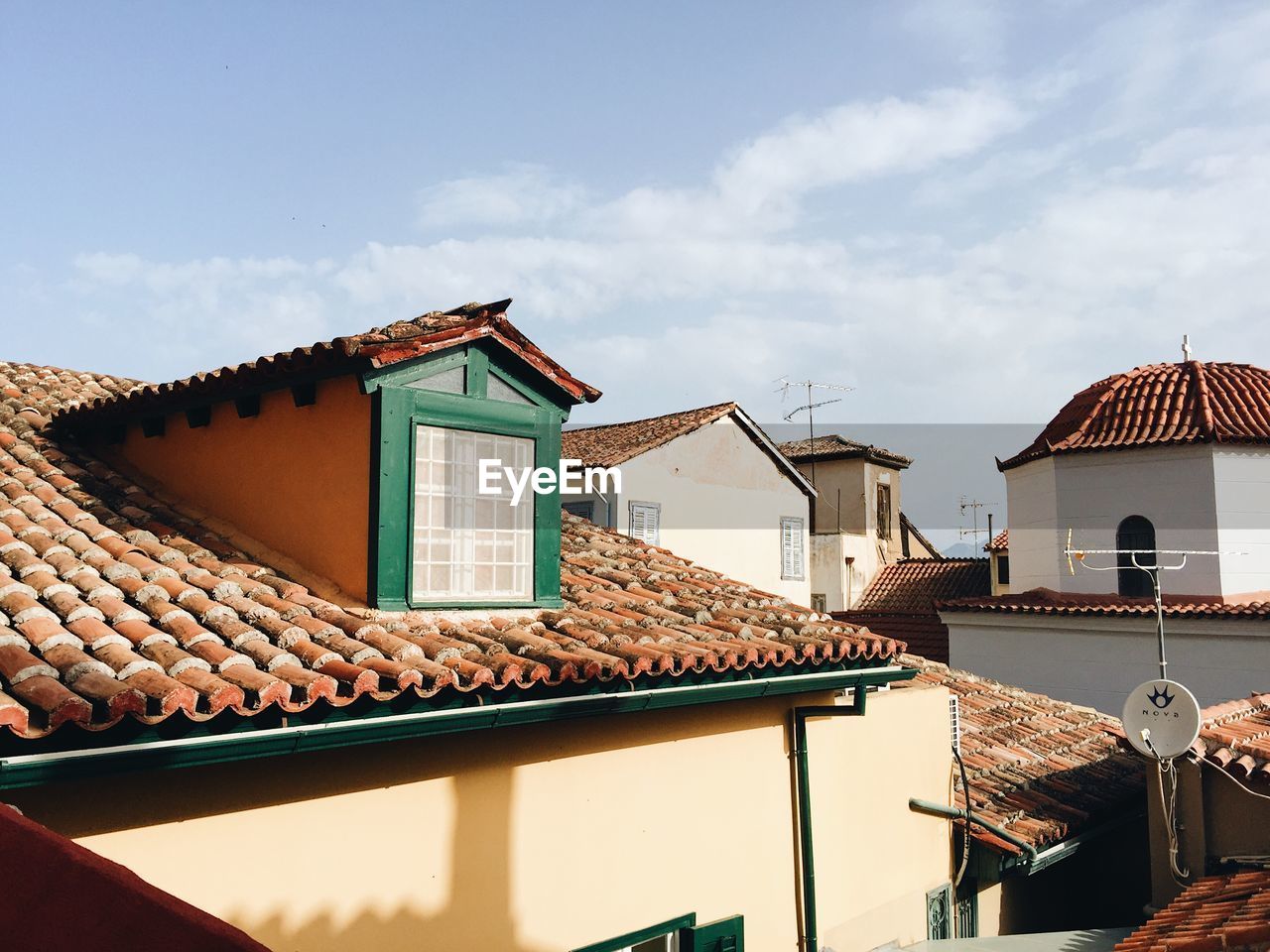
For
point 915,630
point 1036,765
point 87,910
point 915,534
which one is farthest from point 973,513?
point 87,910

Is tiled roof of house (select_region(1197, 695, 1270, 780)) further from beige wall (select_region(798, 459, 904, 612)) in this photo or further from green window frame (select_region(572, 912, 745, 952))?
beige wall (select_region(798, 459, 904, 612))

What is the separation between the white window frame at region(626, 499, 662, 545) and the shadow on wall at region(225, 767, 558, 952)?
1707cm

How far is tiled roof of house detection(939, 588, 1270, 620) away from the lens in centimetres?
1641

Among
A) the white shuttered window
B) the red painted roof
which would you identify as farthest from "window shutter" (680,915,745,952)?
the white shuttered window

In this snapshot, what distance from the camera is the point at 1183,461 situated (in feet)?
59.4

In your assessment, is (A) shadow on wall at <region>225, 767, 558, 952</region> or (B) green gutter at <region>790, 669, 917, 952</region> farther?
(B) green gutter at <region>790, 669, 917, 952</region>

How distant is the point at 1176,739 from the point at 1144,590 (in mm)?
11661

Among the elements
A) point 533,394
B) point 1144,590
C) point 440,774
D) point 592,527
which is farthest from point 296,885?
point 1144,590

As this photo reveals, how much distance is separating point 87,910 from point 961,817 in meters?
8.26

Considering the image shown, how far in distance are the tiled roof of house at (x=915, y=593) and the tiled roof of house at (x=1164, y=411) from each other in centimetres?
653

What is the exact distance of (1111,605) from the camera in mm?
17906

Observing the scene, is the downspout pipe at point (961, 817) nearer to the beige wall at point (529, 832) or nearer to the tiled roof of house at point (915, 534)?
the beige wall at point (529, 832)

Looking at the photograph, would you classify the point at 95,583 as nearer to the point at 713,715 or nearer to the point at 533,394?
the point at 533,394

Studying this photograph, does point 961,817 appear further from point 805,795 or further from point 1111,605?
point 1111,605
